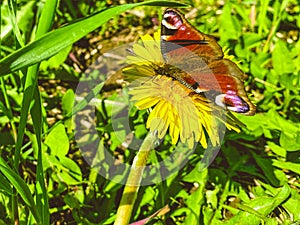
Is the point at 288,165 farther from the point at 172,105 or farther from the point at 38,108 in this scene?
the point at 38,108

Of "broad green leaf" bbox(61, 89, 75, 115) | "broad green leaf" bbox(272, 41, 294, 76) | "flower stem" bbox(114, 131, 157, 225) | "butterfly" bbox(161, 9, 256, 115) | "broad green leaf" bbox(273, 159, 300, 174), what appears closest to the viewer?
"butterfly" bbox(161, 9, 256, 115)

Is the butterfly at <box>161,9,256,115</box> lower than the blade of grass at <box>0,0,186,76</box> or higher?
lower

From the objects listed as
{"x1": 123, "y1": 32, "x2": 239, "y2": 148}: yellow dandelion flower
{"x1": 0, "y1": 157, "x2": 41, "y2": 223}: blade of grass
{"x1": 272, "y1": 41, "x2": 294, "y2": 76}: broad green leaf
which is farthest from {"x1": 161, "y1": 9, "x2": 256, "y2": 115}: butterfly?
{"x1": 272, "y1": 41, "x2": 294, "y2": 76}: broad green leaf

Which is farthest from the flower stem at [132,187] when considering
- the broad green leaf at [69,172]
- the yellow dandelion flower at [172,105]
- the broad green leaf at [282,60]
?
the broad green leaf at [282,60]

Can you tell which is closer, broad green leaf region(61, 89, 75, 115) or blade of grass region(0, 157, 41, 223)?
blade of grass region(0, 157, 41, 223)

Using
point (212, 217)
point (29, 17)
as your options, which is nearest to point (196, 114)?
point (212, 217)

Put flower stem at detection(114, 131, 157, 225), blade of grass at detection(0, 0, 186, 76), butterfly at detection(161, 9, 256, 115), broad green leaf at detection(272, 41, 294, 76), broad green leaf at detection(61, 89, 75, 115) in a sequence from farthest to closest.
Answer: broad green leaf at detection(272, 41, 294, 76) < broad green leaf at detection(61, 89, 75, 115) < flower stem at detection(114, 131, 157, 225) < butterfly at detection(161, 9, 256, 115) < blade of grass at detection(0, 0, 186, 76)

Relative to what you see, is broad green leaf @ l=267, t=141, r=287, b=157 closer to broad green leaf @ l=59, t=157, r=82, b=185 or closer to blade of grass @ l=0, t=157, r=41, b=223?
broad green leaf @ l=59, t=157, r=82, b=185
